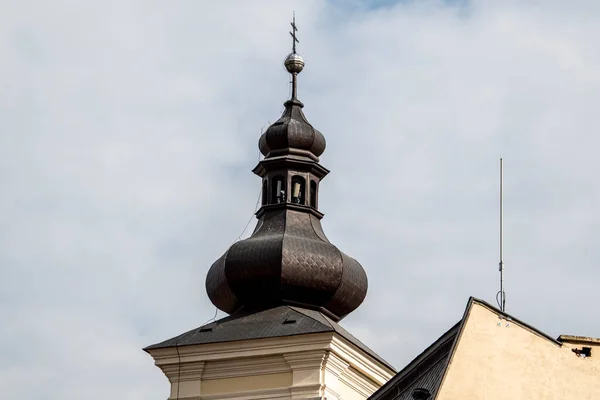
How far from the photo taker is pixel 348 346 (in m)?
37.8

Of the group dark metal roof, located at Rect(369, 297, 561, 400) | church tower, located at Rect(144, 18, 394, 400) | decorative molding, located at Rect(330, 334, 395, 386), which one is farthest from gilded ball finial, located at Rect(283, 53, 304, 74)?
dark metal roof, located at Rect(369, 297, 561, 400)

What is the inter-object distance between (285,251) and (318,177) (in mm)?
2606

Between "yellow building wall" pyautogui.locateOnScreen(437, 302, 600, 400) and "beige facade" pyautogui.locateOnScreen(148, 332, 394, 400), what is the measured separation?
13253 mm

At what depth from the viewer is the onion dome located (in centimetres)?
3947

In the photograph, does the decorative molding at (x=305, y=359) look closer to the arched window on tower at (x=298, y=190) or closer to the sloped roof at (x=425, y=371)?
the arched window on tower at (x=298, y=190)

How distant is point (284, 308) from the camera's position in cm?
3894

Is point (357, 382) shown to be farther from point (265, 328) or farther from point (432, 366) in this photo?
point (432, 366)

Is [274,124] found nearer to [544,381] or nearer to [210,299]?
[210,299]

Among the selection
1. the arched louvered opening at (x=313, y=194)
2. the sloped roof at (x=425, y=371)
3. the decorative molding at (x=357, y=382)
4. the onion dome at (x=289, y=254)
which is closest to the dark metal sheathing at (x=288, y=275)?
the onion dome at (x=289, y=254)

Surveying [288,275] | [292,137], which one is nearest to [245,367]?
[288,275]

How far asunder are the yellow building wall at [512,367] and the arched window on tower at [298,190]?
1725 cm

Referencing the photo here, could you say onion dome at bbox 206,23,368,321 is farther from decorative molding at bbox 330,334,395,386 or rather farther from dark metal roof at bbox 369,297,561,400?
dark metal roof at bbox 369,297,561,400

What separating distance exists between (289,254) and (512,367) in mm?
15913

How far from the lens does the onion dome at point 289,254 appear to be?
1554 inches
